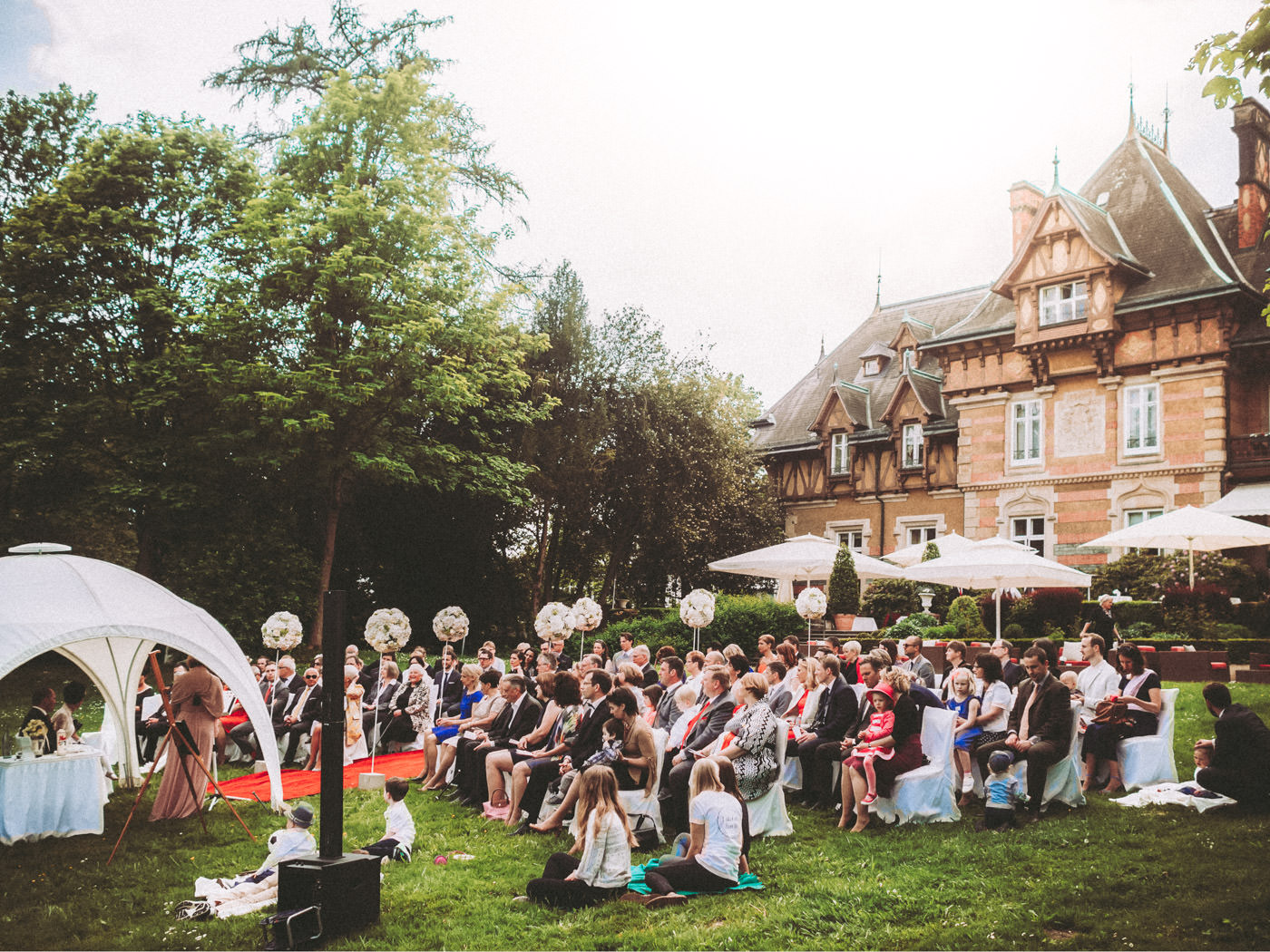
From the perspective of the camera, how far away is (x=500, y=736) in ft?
33.9

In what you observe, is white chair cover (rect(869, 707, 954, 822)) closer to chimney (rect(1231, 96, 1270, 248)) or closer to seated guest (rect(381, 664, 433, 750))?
seated guest (rect(381, 664, 433, 750))

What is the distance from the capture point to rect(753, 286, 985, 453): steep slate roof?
107ft

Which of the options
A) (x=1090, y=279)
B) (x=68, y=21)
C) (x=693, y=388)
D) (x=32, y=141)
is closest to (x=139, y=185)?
(x=32, y=141)

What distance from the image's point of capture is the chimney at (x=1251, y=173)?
23.9 meters

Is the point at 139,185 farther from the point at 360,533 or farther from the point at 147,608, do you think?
the point at 147,608

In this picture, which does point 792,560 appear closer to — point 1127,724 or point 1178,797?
point 1127,724

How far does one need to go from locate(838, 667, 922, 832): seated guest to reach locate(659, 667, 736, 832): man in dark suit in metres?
1.25

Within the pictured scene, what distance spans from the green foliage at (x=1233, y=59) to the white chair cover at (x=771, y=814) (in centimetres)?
618

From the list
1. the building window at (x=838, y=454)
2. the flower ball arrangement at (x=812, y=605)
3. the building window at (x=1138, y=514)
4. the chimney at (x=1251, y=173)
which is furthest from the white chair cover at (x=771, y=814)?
the building window at (x=838, y=454)

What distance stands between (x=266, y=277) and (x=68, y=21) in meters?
7.22

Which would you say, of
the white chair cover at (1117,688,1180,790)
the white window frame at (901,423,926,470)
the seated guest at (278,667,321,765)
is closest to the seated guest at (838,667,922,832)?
the white chair cover at (1117,688,1180,790)

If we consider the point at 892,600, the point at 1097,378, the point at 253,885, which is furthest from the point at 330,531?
the point at 1097,378

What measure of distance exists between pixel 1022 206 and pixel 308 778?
1049 inches

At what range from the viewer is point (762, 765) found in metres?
8.26
